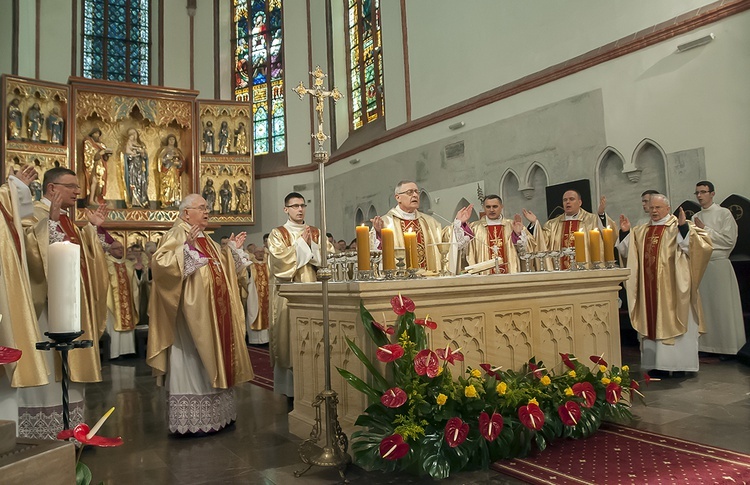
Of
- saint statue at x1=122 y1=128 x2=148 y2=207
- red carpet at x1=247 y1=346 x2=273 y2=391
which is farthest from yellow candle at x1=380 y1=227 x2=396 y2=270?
saint statue at x1=122 y1=128 x2=148 y2=207

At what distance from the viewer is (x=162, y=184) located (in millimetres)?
13992

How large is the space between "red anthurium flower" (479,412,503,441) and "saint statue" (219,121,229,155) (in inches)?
486

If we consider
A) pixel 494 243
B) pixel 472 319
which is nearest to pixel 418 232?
pixel 472 319

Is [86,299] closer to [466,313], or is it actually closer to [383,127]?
[466,313]

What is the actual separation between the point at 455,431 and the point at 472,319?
0.83 metres

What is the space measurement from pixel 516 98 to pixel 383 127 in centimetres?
426

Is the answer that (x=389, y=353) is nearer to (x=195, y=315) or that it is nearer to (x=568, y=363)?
(x=568, y=363)

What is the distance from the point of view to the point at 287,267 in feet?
18.2

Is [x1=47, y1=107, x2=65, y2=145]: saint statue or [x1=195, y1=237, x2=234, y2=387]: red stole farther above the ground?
[x1=47, y1=107, x2=65, y2=145]: saint statue

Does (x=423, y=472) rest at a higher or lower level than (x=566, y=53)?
lower

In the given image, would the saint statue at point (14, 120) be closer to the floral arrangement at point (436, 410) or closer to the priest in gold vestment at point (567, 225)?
the priest in gold vestment at point (567, 225)

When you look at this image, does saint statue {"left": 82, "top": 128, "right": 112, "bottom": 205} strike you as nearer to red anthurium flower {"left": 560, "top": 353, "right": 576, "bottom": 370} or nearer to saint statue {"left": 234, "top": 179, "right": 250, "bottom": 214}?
saint statue {"left": 234, "top": 179, "right": 250, "bottom": 214}

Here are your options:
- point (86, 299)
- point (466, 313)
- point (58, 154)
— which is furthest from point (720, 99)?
point (58, 154)

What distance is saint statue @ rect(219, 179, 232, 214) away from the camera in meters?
14.5
